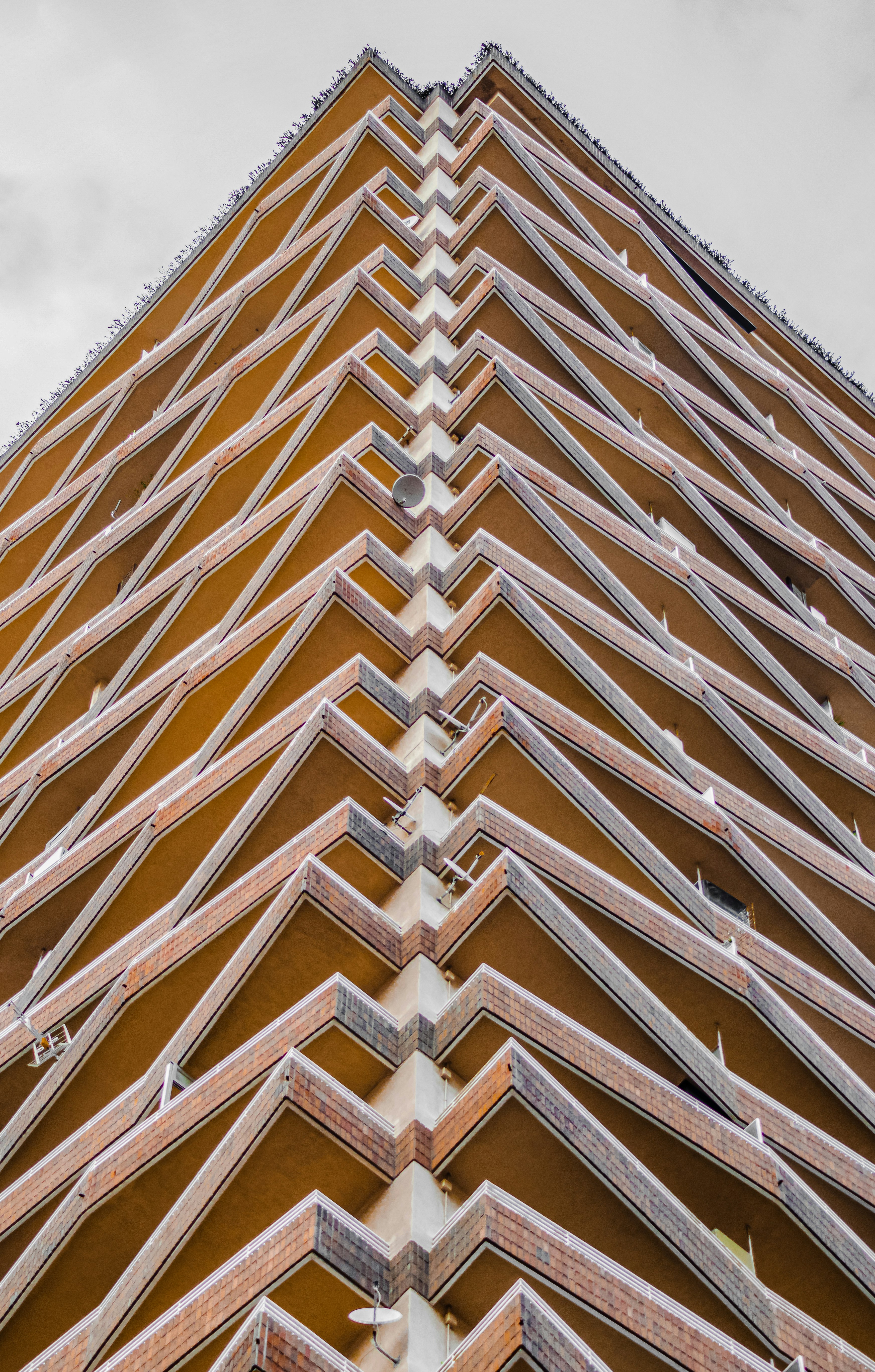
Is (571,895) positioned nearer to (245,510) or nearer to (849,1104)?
(849,1104)

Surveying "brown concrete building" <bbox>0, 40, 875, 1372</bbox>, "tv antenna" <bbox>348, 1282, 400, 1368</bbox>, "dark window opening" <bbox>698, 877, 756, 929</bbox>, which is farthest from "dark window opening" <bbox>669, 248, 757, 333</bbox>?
"tv antenna" <bbox>348, 1282, 400, 1368</bbox>

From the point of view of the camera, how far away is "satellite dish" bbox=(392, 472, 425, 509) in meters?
19.5

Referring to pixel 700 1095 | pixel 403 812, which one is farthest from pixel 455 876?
pixel 700 1095

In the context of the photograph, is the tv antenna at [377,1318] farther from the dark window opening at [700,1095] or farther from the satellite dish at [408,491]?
the satellite dish at [408,491]

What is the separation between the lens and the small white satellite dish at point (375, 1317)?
372 inches

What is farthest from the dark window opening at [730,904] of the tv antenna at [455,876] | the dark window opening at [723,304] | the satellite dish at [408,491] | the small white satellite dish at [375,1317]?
the dark window opening at [723,304]

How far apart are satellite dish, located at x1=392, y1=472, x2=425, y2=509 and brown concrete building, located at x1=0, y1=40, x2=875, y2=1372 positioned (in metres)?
0.12

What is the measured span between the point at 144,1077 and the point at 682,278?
29457 millimetres

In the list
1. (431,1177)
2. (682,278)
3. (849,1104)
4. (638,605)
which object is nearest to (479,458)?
(638,605)

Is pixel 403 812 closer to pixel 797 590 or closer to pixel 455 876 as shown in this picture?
pixel 455 876

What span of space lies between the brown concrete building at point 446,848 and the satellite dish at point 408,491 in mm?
121

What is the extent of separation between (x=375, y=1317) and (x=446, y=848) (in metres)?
5.31

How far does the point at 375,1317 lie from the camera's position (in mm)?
9453

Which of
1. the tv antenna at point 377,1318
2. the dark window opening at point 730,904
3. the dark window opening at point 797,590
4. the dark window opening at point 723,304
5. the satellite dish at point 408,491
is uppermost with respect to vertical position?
the dark window opening at point 723,304
